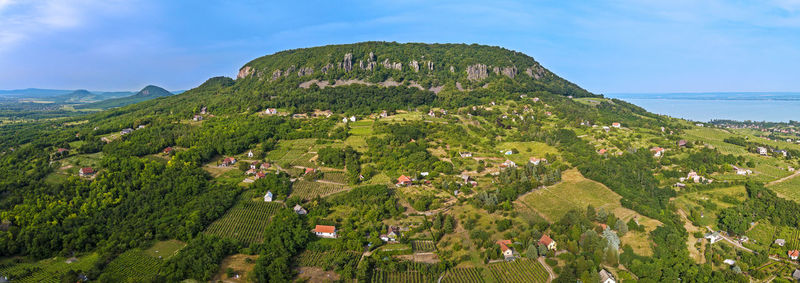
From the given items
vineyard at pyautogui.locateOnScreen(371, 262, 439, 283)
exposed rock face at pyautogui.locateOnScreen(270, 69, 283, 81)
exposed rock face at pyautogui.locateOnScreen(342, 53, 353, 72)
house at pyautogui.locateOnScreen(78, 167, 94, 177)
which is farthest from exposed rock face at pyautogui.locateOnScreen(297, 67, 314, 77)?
vineyard at pyautogui.locateOnScreen(371, 262, 439, 283)

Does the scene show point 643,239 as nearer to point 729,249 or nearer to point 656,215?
point 656,215

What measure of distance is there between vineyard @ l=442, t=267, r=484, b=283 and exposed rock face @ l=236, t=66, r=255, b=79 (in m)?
93.6

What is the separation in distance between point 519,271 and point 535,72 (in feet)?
282

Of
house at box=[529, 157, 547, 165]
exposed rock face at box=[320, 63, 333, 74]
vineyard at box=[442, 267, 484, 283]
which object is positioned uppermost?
exposed rock face at box=[320, 63, 333, 74]

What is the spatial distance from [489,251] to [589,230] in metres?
8.40

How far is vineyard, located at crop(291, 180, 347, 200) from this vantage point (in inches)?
1625

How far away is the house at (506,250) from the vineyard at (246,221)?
19752 mm

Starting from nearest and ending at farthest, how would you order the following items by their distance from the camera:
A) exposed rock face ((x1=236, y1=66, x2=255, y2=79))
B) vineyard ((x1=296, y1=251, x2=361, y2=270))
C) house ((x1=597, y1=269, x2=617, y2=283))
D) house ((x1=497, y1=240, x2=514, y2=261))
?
house ((x1=597, y1=269, x2=617, y2=283)) → vineyard ((x1=296, y1=251, x2=361, y2=270)) → house ((x1=497, y1=240, x2=514, y2=261)) → exposed rock face ((x1=236, y1=66, x2=255, y2=79))

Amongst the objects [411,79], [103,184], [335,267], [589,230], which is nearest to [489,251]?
[589,230]

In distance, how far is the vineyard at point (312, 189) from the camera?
4128 centimetres

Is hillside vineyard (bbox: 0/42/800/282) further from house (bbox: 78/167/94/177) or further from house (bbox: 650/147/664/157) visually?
house (bbox: 650/147/664/157)

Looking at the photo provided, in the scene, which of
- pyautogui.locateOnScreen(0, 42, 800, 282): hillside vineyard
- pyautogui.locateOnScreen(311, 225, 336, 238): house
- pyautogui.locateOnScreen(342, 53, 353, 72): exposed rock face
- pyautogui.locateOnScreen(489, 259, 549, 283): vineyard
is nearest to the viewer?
pyautogui.locateOnScreen(489, 259, 549, 283): vineyard

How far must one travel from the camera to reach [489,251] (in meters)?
28.9

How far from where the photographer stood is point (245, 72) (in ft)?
359
